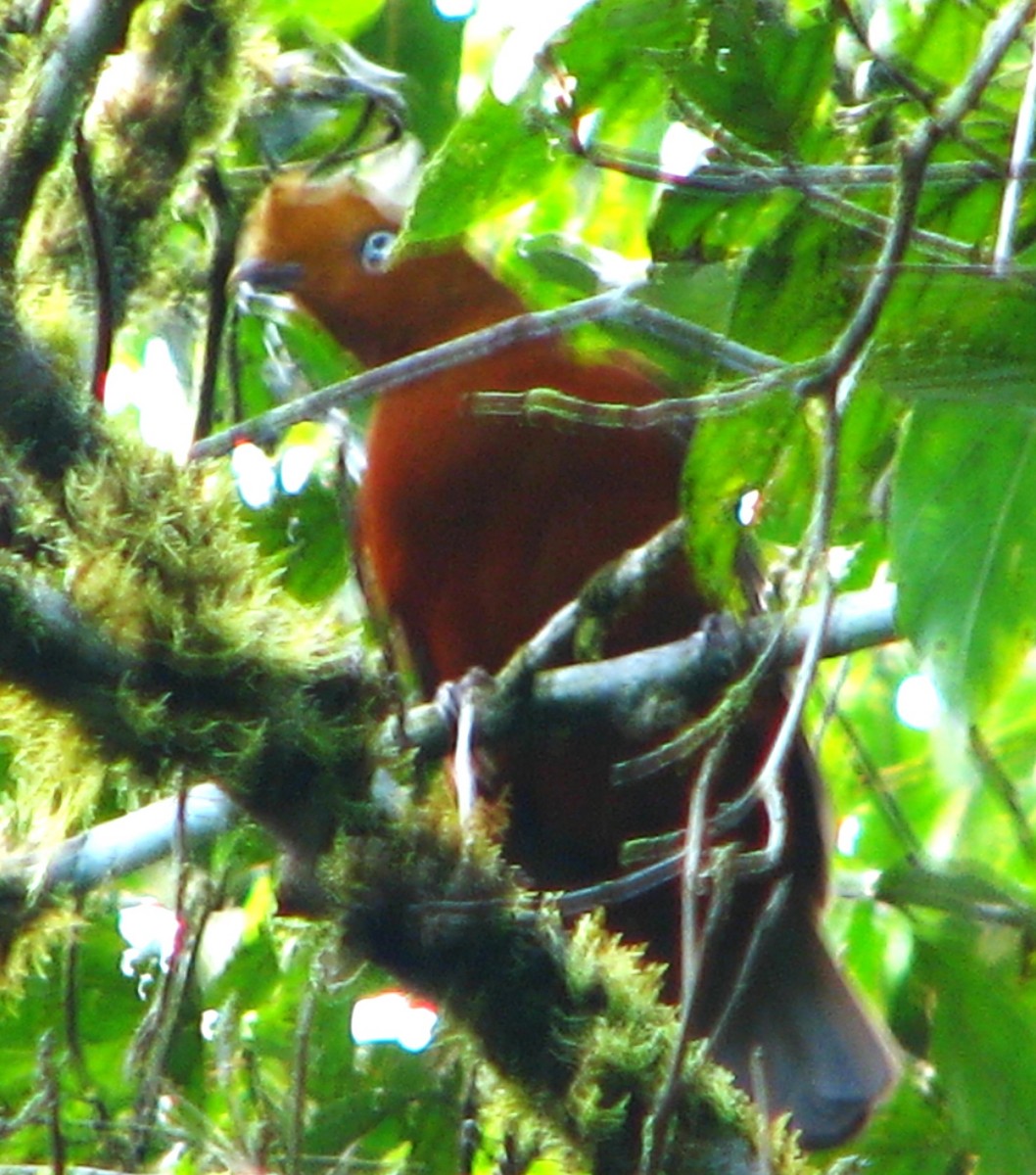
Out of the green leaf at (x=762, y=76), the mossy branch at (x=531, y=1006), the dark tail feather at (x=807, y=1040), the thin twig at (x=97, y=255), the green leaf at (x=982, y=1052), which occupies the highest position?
the green leaf at (x=762, y=76)

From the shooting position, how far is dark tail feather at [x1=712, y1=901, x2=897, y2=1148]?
97.9 inches

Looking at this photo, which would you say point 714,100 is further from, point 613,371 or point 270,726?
point 613,371

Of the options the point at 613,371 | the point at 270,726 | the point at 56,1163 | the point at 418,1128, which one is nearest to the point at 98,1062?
the point at 418,1128

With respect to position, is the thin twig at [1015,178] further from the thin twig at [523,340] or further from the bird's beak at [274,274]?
the bird's beak at [274,274]

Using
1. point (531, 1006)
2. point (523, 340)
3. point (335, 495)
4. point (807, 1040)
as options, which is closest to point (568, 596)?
point (335, 495)

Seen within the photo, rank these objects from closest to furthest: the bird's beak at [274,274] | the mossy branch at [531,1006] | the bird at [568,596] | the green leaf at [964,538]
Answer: the green leaf at [964,538] < the mossy branch at [531,1006] < the bird at [568,596] < the bird's beak at [274,274]

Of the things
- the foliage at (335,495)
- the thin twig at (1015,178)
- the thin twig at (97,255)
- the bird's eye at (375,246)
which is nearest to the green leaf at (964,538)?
the foliage at (335,495)

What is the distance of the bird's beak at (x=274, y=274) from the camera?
3.26 meters

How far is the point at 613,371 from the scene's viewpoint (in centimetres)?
300

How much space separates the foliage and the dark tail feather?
420 mm

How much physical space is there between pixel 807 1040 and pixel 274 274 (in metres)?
1.64

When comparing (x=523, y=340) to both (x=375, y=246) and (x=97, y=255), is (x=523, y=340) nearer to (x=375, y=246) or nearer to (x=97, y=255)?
(x=97, y=255)

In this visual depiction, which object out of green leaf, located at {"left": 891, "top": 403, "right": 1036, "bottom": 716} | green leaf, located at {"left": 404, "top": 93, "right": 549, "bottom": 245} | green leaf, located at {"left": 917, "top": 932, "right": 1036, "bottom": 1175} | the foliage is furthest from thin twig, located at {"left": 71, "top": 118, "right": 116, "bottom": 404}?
green leaf, located at {"left": 917, "top": 932, "right": 1036, "bottom": 1175}

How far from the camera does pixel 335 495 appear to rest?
264cm
